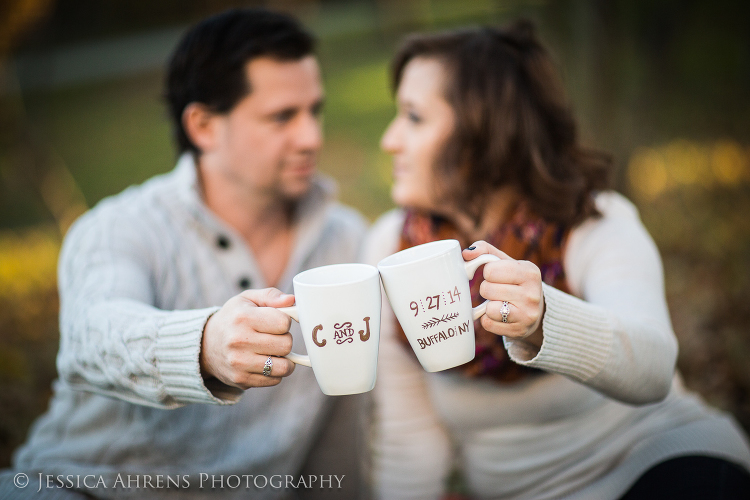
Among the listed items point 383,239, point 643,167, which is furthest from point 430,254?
point 643,167

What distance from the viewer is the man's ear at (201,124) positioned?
89.3 inches

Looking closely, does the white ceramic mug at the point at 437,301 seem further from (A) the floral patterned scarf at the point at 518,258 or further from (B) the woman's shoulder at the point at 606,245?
(B) the woman's shoulder at the point at 606,245

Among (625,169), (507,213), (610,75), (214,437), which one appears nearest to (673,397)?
(507,213)

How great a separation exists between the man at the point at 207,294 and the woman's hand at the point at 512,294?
0.39 m

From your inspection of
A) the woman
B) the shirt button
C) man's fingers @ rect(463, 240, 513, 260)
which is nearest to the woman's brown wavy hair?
the woman

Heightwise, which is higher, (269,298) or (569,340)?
(269,298)

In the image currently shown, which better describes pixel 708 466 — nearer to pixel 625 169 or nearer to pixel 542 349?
pixel 542 349

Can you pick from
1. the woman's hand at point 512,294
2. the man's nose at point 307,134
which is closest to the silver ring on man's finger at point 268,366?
the woman's hand at point 512,294

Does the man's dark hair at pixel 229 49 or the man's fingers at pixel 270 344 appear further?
the man's dark hair at pixel 229 49

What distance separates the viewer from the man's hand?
1071 millimetres

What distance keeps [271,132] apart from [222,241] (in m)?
0.48

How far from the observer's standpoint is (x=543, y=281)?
158 cm

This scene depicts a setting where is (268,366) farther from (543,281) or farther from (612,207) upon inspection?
(612,207)

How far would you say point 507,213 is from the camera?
191 cm
